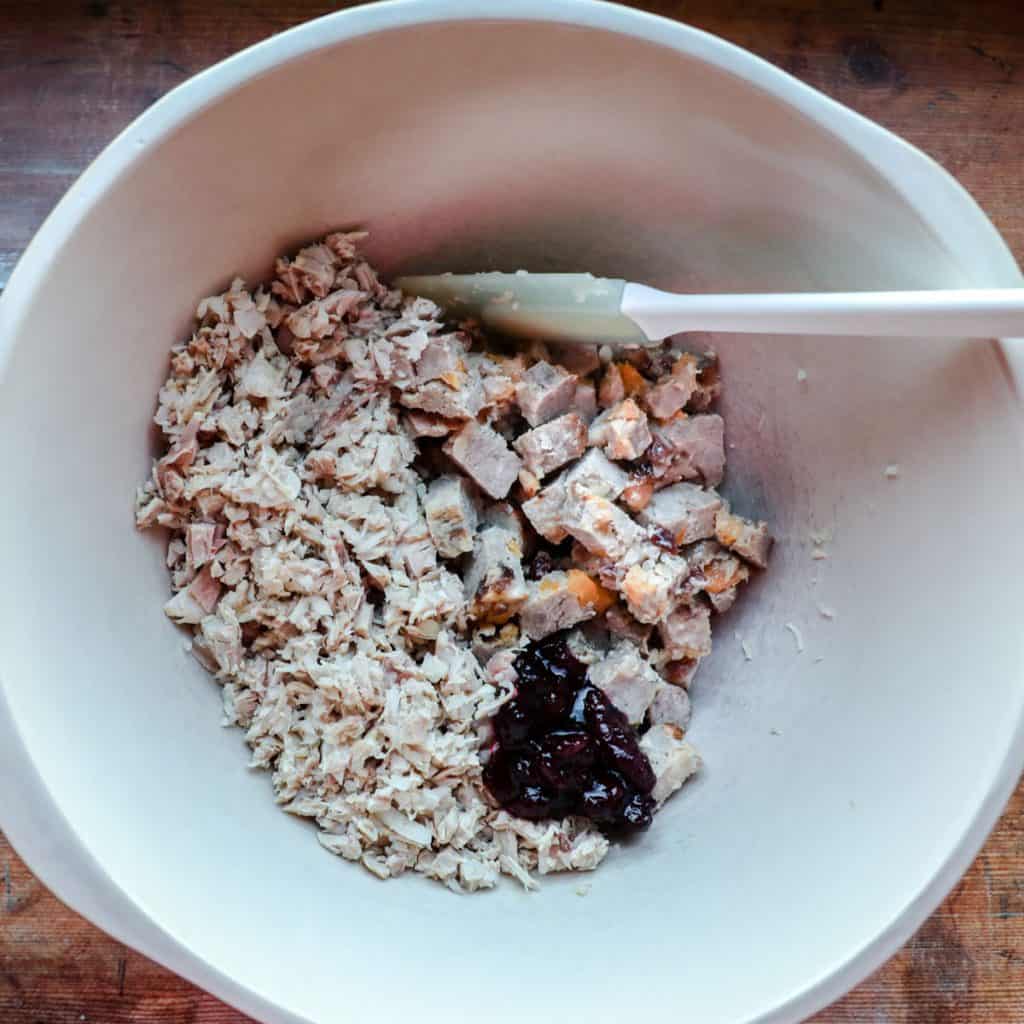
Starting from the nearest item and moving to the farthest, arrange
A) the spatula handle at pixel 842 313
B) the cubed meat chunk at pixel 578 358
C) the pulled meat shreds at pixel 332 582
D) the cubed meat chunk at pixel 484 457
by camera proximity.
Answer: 1. the spatula handle at pixel 842 313
2. the pulled meat shreds at pixel 332 582
3. the cubed meat chunk at pixel 484 457
4. the cubed meat chunk at pixel 578 358

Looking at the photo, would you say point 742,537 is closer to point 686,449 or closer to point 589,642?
point 686,449

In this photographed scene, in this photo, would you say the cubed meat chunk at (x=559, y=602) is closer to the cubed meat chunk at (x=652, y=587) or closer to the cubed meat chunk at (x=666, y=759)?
the cubed meat chunk at (x=652, y=587)

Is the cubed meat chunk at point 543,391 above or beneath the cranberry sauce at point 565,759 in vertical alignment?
above

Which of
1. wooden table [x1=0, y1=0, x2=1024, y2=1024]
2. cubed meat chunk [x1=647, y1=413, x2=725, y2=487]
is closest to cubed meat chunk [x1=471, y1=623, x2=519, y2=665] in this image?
cubed meat chunk [x1=647, y1=413, x2=725, y2=487]

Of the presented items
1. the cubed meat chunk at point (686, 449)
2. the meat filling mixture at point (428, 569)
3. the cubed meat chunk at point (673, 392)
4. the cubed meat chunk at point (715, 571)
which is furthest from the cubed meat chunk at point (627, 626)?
the cubed meat chunk at point (673, 392)

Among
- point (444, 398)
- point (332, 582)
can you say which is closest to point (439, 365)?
point (444, 398)

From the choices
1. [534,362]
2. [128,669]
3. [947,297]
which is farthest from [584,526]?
[128,669]
